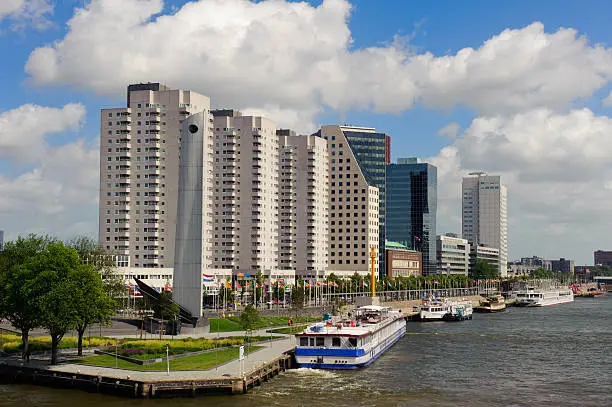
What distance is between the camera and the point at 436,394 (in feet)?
295

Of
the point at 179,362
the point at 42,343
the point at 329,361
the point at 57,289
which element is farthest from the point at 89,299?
the point at 329,361

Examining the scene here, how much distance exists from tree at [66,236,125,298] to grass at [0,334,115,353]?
2912 centimetres

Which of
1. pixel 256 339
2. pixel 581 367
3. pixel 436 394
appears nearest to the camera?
pixel 436 394

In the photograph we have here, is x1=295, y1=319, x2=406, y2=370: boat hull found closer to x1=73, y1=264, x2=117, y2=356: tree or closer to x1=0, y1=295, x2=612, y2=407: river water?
x1=0, y1=295, x2=612, y2=407: river water

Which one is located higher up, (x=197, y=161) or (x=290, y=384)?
(x=197, y=161)

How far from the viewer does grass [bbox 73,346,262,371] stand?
91.8 metres

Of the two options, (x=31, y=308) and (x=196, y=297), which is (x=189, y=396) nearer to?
(x=31, y=308)

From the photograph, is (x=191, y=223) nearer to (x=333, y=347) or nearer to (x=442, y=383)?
(x=333, y=347)

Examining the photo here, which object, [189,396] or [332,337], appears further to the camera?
[332,337]

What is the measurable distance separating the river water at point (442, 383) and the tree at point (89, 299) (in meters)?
10.6

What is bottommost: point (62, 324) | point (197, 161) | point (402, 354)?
point (402, 354)

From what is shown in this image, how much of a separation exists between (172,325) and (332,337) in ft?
112

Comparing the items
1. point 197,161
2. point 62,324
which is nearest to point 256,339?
point 197,161

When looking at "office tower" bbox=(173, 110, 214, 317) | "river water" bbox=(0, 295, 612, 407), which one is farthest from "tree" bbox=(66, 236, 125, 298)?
"river water" bbox=(0, 295, 612, 407)
